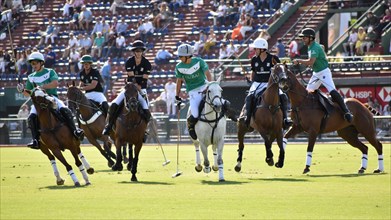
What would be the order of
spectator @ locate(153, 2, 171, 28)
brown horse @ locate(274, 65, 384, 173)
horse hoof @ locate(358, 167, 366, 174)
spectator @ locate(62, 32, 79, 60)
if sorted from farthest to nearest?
1. spectator @ locate(62, 32, 79, 60)
2. spectator @ locate(153, 2, 171, 28)
3. brown horse @ locate(274, 65, 384, 173)
4. horse hoof @ locate(358, 167, 366, 174)

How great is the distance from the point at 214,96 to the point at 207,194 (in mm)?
Result: 3436

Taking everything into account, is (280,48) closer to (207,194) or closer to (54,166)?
(54,166)

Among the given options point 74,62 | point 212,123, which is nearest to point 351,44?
point 74,62

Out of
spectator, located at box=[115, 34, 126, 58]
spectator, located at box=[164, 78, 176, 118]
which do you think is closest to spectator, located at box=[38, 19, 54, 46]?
spectator, located at box=[115, 34, 126, 58]

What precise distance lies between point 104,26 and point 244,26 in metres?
9.58

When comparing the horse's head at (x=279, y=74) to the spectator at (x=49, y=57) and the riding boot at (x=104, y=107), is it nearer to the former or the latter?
the riding boot at (x=104, y=107)

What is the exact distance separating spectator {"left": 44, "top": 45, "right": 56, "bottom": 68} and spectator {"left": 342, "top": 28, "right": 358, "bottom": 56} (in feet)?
54.2

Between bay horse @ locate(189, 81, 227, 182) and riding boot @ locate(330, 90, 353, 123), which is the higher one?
bay horse @ locate(189, 81, 227, 182)

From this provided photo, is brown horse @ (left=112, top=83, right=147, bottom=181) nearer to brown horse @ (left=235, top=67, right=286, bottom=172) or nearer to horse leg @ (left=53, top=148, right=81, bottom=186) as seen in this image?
horse leg @ (left=53, top=148, right=81, bottom=186)

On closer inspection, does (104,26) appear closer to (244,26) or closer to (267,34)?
(244,26)

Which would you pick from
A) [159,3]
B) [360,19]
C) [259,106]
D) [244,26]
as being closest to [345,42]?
[360,19]

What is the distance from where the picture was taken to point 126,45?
57.4 m

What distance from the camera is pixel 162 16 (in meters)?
57.0

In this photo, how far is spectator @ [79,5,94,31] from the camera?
60.4m
